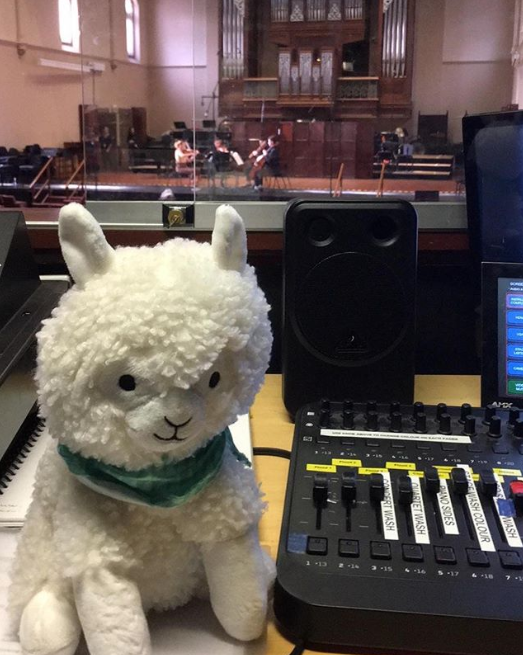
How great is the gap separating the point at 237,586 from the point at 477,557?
166 millimetres

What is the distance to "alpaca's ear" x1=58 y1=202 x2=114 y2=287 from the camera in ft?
1.33

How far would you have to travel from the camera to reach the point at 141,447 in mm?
410

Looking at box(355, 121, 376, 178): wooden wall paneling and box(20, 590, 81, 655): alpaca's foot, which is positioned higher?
box(355, 121, 376, 178): wooden wall paneling

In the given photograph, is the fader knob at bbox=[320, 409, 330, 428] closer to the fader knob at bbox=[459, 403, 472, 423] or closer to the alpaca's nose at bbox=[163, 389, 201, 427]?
the fader knob at bbox=[459, 403, 472, 423]

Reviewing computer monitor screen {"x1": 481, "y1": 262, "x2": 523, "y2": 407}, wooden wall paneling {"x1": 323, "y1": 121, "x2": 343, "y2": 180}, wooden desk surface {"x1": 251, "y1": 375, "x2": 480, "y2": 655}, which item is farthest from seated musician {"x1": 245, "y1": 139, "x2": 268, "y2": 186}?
computer monitor screen {"x1": 481, "y1": 262, "x2": 523, "y2": 407}

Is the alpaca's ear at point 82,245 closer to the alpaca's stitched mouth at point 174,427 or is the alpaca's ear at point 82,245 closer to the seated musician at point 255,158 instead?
the alpaca's stitched mouth at point 174,427

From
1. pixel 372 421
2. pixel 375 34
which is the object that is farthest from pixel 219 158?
pixel 372 421

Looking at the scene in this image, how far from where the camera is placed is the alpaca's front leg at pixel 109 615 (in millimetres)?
411

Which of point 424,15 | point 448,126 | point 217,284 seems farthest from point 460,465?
point 424,15

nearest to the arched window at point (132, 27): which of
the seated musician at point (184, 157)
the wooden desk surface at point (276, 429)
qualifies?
the seated musician at point (184, 157)

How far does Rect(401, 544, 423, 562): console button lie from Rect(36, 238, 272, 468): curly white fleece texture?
0.17 metres

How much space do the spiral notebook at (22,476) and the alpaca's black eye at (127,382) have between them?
177mm

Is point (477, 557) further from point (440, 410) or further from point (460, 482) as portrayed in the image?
point (440, 410)

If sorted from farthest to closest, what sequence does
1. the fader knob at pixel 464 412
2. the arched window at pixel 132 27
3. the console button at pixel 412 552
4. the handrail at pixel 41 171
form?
the handrail at pixel 41 171
the arched window at pixel 132 27
the fader knob at pixel 464 412
the console button at pixel 412 552
